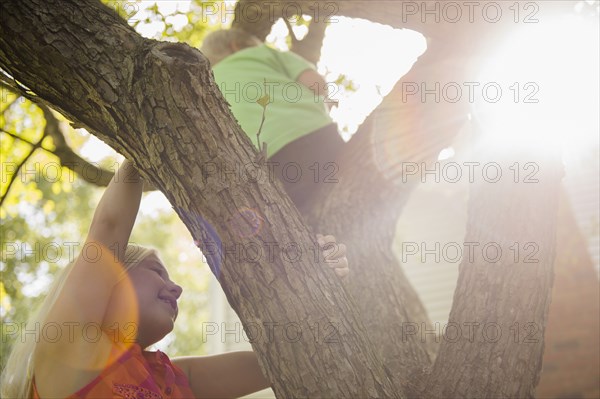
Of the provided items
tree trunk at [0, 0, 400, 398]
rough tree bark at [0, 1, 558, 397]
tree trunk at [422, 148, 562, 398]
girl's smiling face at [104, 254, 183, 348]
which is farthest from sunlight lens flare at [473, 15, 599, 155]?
girl's smiling face at [104, 254, 183, 348]

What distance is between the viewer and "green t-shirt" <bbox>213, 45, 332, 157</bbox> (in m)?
2.83

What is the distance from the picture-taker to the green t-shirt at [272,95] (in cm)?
283

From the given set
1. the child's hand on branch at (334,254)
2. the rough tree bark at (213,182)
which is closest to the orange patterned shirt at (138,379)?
the rough tree bark at (213,182)

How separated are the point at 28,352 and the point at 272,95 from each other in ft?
5.56

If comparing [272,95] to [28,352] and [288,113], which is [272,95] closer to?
[288,113]

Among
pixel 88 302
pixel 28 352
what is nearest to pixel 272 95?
pixel 88 302

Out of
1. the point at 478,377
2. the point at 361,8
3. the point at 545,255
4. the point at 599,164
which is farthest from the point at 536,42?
the point at 599,164

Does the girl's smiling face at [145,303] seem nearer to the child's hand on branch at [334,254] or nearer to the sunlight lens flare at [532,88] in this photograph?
the child's hand on branch at [334,254]

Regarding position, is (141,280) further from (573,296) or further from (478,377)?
(573,296)

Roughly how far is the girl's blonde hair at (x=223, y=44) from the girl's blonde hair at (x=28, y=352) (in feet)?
5.36

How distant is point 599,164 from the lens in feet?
23.7

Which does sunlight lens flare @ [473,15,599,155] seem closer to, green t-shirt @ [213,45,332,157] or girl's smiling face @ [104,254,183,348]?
green t-shirt @ [213,45,332,157]

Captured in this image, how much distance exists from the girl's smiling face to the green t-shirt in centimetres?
80

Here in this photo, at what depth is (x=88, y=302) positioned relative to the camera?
1.92 meters
